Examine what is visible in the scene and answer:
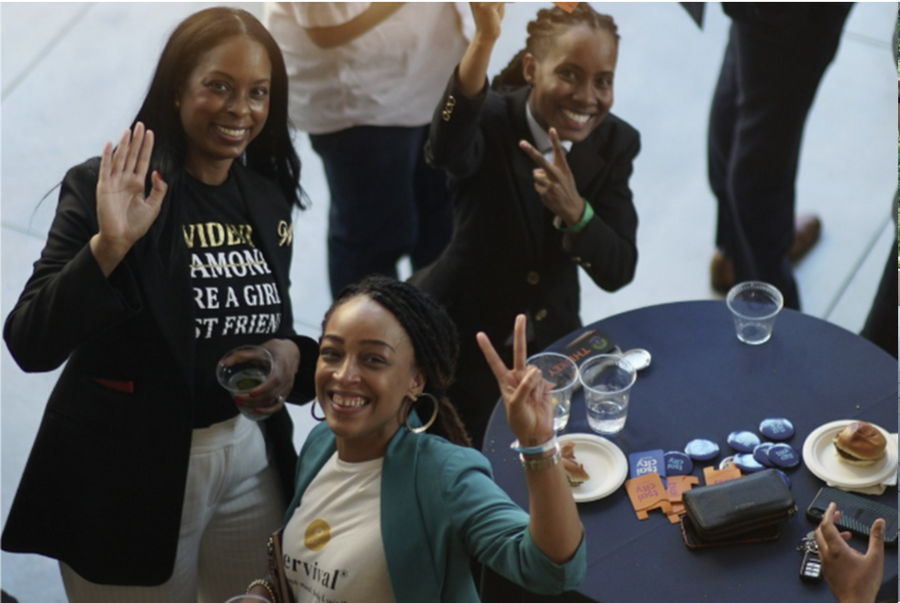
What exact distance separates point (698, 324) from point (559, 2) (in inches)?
35.6

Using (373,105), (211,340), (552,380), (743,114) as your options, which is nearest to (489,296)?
A: (552,380)

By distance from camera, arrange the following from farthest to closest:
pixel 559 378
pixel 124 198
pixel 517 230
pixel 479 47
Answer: pixel 517 230, pixel 559 378, pixel 479 47, pixel 124 198

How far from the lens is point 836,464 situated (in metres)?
2.70

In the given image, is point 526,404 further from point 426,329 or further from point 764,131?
point 764,131

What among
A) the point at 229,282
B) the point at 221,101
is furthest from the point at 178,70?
Result: the point at 229,282

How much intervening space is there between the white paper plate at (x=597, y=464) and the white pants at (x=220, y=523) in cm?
71

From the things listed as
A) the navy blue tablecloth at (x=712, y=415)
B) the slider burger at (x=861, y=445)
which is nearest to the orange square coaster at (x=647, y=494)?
the navy blue tablecloth at (x=712, y=415)

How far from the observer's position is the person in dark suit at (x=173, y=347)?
2.50 meters

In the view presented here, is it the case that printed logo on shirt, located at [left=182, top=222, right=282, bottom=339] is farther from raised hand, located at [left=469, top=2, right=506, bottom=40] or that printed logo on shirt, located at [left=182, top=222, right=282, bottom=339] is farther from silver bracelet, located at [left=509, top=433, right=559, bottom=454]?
silver bracelet, located at [left=509, top=433, right=559, bottom=454]

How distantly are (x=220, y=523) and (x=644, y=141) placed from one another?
2827 millimetres

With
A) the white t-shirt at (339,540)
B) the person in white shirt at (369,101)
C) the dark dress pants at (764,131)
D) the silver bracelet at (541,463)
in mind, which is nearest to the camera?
the silver bracelet at (541,463)

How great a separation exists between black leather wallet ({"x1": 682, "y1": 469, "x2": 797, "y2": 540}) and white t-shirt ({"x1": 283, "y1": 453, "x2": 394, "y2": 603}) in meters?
0.70

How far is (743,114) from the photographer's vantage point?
3959 mm

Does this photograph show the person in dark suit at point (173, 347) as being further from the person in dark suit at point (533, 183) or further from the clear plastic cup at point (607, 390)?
the clear plastic cup at point (607, 390)
